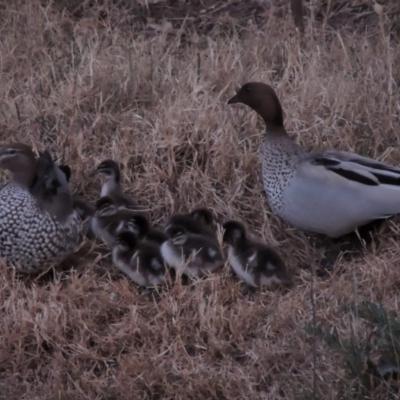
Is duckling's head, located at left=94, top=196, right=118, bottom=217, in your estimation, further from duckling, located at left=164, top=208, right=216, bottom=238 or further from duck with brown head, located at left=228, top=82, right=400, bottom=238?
duck with brown head, located at left=228, top=82, right=400, bottom=238

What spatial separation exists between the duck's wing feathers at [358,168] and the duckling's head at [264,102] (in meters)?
0.37

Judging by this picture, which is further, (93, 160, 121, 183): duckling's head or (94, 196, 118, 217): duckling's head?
(93, 160, 121, 183): duckling's head

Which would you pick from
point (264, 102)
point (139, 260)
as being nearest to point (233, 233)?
point (139, 260)

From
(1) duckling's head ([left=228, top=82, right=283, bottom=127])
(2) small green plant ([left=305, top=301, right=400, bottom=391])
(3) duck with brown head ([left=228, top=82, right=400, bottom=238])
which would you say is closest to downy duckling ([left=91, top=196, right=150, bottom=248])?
(3) duck with brown head ([left=228, top=82, right=400, bottom=238])

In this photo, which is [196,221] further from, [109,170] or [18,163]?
[18,163]

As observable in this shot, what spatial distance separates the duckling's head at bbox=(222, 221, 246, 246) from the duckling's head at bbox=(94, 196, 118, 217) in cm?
70

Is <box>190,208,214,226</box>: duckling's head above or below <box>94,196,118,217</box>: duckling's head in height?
below

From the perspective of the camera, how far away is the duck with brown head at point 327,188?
6.22m

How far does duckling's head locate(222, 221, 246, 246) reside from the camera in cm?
621

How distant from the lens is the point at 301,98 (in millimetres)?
7312

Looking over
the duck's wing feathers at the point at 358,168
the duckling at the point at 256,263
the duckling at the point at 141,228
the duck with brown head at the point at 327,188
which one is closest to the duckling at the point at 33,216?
the duckling at the point at 141,228

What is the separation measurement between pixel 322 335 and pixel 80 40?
13.1 ft

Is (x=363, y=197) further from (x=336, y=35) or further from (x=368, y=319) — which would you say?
(x=336, y=35)

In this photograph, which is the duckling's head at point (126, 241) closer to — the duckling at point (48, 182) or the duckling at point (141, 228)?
the duckling at point (141, 228)
